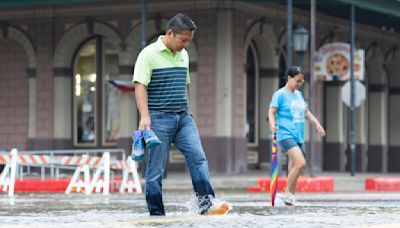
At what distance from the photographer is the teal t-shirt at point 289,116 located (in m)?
13.4

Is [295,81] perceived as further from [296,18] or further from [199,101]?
[296,18]

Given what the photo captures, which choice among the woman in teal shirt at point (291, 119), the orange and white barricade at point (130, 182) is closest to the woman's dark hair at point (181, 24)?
the woman in teal shirt at point (291, 119)

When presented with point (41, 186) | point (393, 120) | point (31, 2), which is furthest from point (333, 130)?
point (41, 186)

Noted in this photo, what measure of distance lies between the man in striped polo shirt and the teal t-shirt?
4.07 m

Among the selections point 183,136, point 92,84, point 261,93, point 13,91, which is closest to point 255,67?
point 261,93

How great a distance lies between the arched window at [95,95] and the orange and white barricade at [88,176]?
9.33 metres

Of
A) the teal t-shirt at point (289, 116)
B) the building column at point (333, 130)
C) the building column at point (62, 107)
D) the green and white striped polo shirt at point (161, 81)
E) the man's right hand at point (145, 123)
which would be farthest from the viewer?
the building column at point (333, 130)

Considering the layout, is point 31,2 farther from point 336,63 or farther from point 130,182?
point 130,182

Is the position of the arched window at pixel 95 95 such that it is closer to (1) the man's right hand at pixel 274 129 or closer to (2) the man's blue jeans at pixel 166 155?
(1) the man's right hand at pixel 274 129

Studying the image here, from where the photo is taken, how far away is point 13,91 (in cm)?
3045

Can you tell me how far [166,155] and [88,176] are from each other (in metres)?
10.3

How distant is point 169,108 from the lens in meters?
9.34

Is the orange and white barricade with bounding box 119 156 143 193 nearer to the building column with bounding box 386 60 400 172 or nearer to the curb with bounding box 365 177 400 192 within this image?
the curb with bounding box 365 177 400 192

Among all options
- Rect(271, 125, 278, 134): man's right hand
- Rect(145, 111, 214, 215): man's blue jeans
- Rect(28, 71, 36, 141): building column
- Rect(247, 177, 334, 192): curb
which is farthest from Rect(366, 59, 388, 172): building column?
Rect(145, 111, 214, 215): man's blue jeans
